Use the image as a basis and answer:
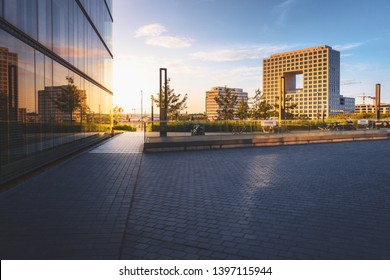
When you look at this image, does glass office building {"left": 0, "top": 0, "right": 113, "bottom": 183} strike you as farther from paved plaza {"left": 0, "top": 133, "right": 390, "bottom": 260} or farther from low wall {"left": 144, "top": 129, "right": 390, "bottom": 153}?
low wall {"left": 144, "top": 129, "right": 390, "bottom": 153}

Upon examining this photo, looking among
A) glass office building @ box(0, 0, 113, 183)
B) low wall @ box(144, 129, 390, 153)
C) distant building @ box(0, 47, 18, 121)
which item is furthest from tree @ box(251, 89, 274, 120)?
distant building @ box(0, 47, 18, 121)

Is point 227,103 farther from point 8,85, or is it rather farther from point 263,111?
point 8,85

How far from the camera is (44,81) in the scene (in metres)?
10.9

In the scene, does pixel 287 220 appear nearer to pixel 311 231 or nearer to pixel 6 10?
pixel 311 231

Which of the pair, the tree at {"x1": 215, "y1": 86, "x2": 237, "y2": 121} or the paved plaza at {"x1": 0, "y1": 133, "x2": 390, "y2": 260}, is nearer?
the paved plaza at {"x1": 0, "y1": 133, "x2": 390, "y2": 260}

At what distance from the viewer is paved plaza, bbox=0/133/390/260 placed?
412cm

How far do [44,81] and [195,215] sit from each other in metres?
8.05

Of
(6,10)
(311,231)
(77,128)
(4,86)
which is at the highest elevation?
(6,10)

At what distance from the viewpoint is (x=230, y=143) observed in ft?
62.1

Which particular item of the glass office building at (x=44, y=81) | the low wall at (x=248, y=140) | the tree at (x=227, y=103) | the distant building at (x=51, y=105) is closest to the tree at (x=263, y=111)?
the tree at (x=227, y=103)

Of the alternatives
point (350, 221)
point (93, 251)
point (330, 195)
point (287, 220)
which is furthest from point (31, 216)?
point (330, 195)

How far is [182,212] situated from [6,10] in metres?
6.62

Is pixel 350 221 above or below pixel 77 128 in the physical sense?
below

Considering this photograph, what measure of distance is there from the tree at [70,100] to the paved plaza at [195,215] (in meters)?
4.01
